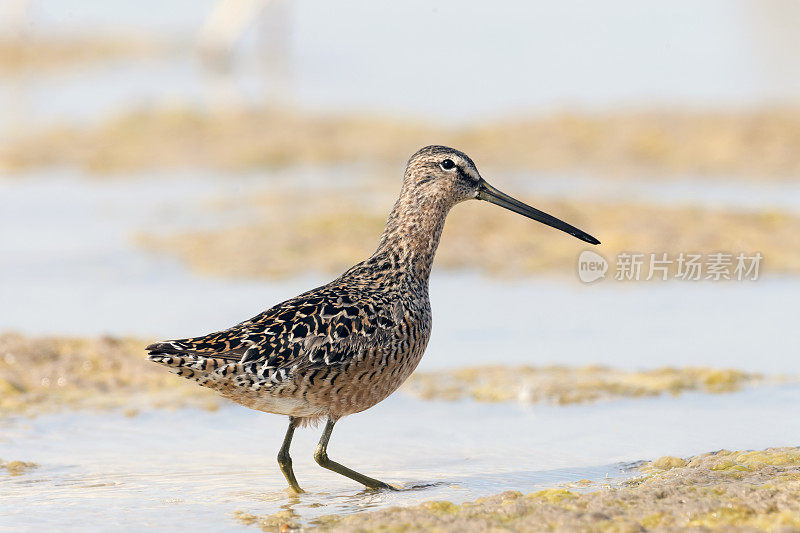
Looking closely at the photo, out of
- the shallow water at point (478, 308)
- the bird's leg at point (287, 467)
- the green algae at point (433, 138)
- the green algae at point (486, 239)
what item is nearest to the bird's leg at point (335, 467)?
the bird's leg at point (287, 467)

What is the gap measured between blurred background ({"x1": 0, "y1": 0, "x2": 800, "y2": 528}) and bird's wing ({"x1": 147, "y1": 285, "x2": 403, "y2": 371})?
0.59 meters

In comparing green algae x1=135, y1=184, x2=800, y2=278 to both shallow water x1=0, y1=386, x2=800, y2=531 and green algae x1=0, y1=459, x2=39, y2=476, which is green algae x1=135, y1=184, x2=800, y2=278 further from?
green algae x1=0, y1=459, x2=39, y2=476

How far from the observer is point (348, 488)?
4914 millimetres

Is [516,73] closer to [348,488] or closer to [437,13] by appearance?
[437,13]

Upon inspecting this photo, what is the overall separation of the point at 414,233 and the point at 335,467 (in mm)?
1062

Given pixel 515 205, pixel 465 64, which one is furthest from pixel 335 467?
pixel 465 64

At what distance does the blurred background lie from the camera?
7.09m

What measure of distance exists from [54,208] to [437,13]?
13374 mm

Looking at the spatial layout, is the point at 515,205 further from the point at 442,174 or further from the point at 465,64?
the point at 465,64

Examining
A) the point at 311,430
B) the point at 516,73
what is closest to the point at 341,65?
the point at 516,73

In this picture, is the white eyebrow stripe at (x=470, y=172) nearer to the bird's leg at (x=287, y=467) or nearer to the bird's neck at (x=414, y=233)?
the bird's neck at (x=414, y=233)

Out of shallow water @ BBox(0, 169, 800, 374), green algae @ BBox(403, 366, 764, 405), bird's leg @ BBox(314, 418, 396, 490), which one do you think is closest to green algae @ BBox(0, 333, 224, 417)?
shallow water @ BBox(0, 169, 800, 374)

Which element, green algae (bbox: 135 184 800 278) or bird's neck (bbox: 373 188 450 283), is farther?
green algae (bbox: 135 184 800 278)

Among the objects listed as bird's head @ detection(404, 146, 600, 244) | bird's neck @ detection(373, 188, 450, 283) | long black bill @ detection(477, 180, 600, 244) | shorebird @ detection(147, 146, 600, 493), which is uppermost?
bird's head @ detection(404, 146, 600, 244)
